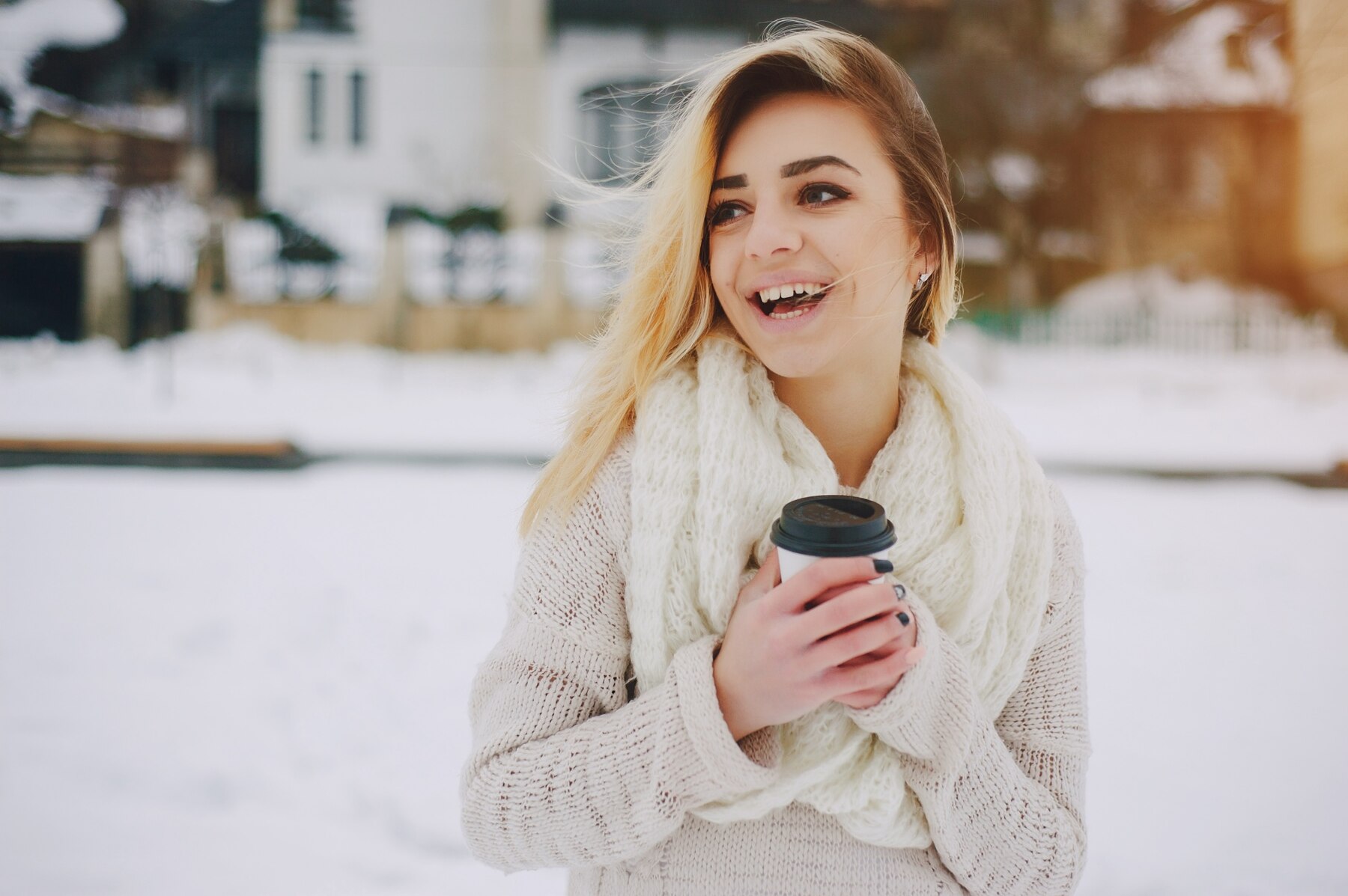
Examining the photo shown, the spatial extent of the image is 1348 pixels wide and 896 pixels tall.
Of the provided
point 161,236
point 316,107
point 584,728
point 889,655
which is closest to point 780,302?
point 889,655

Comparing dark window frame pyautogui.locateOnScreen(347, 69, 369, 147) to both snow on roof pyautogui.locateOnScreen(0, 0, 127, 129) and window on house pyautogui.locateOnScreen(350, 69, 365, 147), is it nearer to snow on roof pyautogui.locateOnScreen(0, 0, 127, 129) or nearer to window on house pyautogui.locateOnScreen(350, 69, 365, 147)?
window on house pyautogui.locateOnScreen(350, 69, 365, 147)

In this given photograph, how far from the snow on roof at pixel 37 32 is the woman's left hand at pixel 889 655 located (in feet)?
73.9

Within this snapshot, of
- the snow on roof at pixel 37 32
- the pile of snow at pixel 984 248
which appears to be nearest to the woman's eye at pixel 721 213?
the pile of snow at pixel 984 248

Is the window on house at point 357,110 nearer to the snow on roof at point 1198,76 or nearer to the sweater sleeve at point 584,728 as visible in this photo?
the snow on roof at point 1198,76

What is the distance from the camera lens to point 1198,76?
18906 mm

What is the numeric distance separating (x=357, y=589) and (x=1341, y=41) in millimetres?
8797

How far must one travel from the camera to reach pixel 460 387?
14766 mm

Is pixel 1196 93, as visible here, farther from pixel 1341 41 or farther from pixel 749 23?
pixel 1341 41

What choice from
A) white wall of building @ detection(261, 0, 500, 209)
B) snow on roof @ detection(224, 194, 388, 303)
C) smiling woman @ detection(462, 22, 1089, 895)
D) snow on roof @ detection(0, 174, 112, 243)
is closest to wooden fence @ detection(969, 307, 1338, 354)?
snow on roof @ detection(224, 194, 388, 303)

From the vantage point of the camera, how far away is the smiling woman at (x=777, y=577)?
1305 mm

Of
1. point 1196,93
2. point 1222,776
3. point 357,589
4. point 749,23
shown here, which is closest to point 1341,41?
point 1222,776

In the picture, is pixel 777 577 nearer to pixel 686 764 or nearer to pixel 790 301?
pixel 686 764

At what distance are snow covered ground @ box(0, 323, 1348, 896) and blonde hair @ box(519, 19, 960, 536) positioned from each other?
4.79 ft

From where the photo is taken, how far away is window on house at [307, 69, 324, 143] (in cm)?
2300
